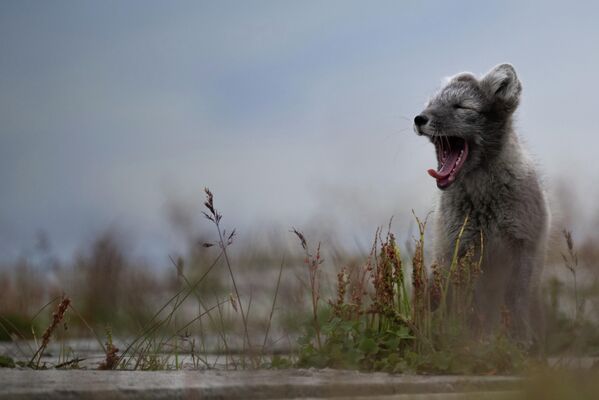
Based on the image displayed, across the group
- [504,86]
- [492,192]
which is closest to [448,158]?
[492,192]

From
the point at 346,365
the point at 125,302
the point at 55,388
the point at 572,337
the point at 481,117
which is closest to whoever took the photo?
the point at 55,388

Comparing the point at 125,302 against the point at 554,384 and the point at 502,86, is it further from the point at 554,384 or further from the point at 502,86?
the point at 554,384

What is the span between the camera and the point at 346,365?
4855 mm

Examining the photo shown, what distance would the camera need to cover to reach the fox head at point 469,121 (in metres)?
6.84

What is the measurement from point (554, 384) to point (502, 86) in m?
3.84

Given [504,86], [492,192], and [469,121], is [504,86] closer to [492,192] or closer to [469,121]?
[469,121]

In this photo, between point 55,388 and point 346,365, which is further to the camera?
point 346,365

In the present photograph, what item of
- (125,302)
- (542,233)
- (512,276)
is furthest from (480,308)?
(125,302)

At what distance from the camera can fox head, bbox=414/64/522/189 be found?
684 cm

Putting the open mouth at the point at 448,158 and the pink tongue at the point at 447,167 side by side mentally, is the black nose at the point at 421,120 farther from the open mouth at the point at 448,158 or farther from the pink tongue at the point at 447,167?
the pink tongue at the point at 447,167

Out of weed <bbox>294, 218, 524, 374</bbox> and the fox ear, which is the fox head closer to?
the fox ear

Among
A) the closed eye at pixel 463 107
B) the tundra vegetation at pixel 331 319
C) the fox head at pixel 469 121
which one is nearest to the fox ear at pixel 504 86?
the fox head at pixel 469 121

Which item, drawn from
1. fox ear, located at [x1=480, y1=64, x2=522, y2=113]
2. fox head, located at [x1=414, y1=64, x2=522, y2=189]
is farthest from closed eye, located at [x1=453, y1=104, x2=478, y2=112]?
fox ear, located at [x1=480, y1=64, x2=522, y2=113]

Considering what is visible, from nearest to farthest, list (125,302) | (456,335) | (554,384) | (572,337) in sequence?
(554,384) < (456,335) < (572,337) < (125,302)
